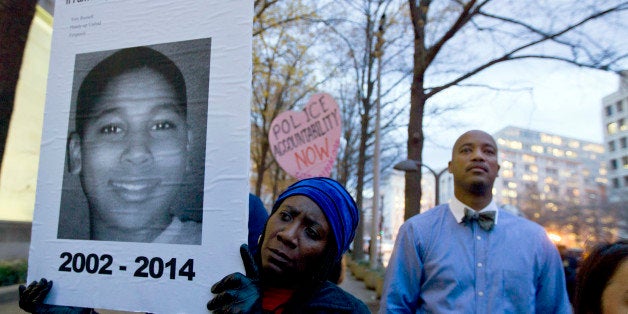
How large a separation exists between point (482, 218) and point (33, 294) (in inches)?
79.5

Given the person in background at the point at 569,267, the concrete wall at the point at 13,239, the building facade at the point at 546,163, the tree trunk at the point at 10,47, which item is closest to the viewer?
the tree trunk at the point at 10,47

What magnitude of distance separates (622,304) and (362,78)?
18534 millimetres

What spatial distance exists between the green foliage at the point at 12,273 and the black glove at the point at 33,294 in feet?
28.1

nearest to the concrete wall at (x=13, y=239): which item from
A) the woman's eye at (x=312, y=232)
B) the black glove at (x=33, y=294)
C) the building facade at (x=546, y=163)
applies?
the black glove at (x=33, y=294)

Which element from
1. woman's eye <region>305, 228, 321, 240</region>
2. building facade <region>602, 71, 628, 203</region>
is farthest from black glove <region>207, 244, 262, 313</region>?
building facade <region>602, 71, 628, 203</region>

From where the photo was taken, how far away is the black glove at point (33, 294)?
1.83 m

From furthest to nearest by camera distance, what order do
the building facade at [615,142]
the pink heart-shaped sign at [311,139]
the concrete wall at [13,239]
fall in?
the building facade at [615,142] < the concrete wall at [13,239] < the pink heart-shaped sign at [311,139]

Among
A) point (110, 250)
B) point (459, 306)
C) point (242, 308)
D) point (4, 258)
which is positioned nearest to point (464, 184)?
point (459, 306)

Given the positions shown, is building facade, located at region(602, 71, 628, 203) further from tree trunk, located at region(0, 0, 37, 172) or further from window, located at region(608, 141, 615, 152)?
tree trunk, located at region(0, 0, 37, 172)

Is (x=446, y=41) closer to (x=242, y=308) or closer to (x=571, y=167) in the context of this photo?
(x=242, y=308)

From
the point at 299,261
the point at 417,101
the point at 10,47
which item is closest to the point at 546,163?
the point at 417,101

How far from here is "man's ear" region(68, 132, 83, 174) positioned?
1.97 meters

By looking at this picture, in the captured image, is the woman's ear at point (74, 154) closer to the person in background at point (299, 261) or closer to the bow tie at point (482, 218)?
the person in background at point (299, 261)

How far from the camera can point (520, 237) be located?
2.43m
